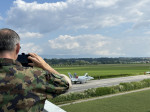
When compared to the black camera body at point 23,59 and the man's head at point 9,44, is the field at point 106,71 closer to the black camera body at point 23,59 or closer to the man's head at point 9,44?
the black camera body at point 23,59

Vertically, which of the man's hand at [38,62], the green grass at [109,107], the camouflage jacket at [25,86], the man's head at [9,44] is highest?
the man's head at [9,44]

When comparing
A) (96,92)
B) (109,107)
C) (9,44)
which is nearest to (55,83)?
(9,44)

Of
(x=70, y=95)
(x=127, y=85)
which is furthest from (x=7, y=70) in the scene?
(x=127, y=85)

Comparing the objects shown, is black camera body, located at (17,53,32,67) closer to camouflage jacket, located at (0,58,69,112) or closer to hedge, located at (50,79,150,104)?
camouflage jacket, located at (0,58,69,112)

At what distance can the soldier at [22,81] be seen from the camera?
6.45 ft

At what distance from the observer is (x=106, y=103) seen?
25406 millimetres

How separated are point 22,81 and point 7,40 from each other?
1.54ft

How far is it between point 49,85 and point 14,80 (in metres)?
0.38

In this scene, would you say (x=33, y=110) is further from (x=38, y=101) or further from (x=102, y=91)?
(x=102, y=91)

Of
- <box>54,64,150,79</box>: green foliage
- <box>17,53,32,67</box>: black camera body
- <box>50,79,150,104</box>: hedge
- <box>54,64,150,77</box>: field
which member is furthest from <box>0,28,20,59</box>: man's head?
<box>54,64,150,77</box>: field

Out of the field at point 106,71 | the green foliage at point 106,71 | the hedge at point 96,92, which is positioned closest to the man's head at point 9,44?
the hedge at point 96,92

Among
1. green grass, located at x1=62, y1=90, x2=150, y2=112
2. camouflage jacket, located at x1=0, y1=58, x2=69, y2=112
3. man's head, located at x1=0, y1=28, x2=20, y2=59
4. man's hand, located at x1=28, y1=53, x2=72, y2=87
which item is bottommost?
green grass, located at x1=62, y1=90, x2=150, y2=112

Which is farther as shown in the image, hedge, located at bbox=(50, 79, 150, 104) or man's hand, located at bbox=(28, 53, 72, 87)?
hedge, located at bbox=(50, 79, 150, 104)

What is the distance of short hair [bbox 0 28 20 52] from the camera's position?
2041mm
